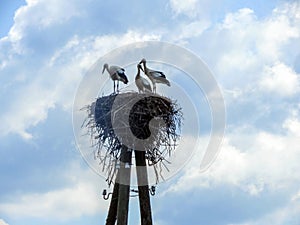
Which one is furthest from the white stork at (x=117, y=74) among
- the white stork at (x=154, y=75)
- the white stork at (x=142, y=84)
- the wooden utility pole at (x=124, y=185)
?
the wooden utility pole at (x=124, y=185)

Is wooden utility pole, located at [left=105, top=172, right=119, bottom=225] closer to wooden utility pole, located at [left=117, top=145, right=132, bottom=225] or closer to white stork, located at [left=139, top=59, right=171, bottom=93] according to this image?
wooden utility pole, located at [left=117, top=145, right=132, bottom=225]

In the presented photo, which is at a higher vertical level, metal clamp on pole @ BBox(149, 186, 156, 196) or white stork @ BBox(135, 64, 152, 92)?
white stork @ BBox(135, 64, 152, 92)

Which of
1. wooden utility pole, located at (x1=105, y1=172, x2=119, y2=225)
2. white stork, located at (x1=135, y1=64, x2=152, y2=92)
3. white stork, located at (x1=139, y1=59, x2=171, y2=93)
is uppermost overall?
white stork, located at (x1=139, y1=59, x2=171, y2=93)

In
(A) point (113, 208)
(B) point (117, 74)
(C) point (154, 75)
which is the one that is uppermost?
(B) point (117, 74)

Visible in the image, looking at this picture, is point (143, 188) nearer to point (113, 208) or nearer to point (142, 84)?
point (113, 208)

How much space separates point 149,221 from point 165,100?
5.71ft

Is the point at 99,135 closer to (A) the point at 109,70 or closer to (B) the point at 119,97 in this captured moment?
(B) the point at 119,97

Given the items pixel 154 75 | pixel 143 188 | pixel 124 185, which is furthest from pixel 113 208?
pixel 154 75

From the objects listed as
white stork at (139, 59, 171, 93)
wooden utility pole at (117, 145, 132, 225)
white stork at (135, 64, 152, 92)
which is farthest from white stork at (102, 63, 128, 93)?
wooden utility pole at (117, 145, 132, 225)

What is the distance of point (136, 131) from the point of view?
6461 millimetres

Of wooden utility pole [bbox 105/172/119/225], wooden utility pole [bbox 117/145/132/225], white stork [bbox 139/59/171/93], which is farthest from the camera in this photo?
white stork [bbox 139/59/171/93]

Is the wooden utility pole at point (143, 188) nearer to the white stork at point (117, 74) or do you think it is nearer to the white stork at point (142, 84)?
the white stork at point (142, 84)

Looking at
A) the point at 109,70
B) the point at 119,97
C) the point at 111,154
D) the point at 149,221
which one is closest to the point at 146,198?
the point at 149,221

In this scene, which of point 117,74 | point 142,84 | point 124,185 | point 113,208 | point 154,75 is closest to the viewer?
point 124,185
